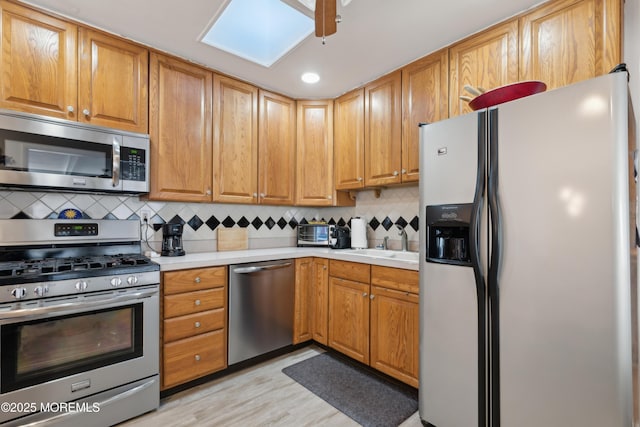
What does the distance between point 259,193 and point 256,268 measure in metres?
0.75

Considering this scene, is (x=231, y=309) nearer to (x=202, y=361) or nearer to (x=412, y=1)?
(x=202, y=361)

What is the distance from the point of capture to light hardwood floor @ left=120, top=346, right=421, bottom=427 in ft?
5.68

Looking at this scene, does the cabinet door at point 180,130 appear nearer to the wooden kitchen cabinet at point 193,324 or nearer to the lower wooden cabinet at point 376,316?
the wooden kitchen cabinet at point 193,324

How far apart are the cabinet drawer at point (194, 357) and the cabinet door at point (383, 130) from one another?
5.71 ft

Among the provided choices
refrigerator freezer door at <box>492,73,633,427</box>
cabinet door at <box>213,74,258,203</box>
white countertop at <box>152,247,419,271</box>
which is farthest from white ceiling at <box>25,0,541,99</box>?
white countertop at <box>152,247,419,271</box>

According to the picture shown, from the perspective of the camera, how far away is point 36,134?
5.63ft

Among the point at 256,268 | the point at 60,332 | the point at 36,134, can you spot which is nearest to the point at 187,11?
the point at 36,134

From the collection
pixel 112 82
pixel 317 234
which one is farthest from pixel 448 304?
pixel 112 82

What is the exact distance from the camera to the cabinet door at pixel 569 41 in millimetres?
1479

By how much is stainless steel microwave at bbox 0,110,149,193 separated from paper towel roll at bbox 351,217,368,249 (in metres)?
1.74

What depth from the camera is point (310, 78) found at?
102 inches

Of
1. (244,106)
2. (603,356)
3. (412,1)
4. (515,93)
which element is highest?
(412,1)

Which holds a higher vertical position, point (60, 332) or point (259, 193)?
point (259, 193)

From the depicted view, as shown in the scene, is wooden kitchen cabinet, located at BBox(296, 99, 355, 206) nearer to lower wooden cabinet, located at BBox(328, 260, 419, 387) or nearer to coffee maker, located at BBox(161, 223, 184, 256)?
lower wooden cabinet, located at BBox(328, 260, 419, 387)
